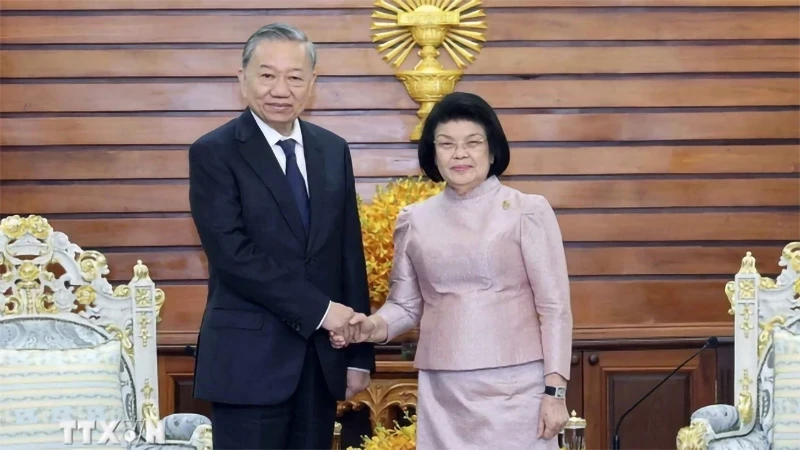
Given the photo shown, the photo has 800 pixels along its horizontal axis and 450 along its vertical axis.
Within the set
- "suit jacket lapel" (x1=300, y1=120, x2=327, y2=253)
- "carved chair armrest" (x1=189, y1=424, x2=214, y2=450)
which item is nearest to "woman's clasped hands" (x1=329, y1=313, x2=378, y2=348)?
"suit jacket lapel" (x1=300, y1=120, x2=327, y2=253)

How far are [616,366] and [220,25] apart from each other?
1.88 metres

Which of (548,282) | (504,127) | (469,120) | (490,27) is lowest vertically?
(548,282)

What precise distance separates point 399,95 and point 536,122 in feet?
Answer: 1.67

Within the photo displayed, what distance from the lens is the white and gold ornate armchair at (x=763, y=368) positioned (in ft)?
10.4

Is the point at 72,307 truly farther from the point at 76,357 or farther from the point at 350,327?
the point at 350,327

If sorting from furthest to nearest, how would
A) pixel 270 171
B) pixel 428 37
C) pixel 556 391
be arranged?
pixel 428 37 → pixel 270 171 → pixel 556 391

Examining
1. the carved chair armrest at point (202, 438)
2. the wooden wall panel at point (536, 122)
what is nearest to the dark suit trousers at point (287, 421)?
the carved chair armrest at point (202, 438)

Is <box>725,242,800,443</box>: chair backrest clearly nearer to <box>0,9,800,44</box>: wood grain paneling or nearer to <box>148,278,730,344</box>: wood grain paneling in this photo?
<box>148,278,730,344</box>: wood grain paneling

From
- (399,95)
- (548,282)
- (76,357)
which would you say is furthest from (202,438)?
(399,95)

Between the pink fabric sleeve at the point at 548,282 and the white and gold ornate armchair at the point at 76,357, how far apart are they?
1027 mm

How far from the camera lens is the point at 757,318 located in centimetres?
338

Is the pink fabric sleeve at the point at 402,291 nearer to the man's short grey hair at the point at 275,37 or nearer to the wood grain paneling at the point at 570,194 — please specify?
the man's short grey hair at the point at 275,37

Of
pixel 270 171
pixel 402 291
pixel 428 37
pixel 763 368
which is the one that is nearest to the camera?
pixel 270 171

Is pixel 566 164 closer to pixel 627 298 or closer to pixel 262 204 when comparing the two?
pixel 627 298
